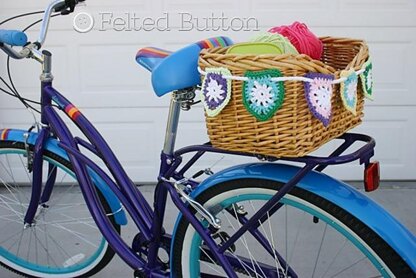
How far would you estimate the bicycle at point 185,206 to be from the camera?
4.58 ft

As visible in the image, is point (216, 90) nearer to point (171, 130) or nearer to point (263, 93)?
point (263, 93)

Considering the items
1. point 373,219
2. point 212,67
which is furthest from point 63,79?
point 373,219

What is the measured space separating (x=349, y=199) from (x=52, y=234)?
1975mm

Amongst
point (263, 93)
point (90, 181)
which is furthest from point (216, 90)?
point (90, 181)

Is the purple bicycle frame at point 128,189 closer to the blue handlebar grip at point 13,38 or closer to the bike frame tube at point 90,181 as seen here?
the bike frame tube at point 90,181

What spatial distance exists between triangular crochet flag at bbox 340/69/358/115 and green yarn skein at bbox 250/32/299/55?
0.55 ft

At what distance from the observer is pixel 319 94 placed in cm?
127

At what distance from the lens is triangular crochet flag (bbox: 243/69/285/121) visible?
4.22 feet

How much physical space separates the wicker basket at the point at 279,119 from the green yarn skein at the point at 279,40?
4.5 inches

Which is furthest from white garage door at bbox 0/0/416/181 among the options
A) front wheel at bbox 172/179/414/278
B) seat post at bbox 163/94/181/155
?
seat post at bbox 163/94/181/155

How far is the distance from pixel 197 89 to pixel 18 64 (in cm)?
230

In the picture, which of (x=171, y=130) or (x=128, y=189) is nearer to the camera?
(x=171, y=130)

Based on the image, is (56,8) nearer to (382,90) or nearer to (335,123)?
(335,123)

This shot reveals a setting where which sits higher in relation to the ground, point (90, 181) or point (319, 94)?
point (319, 94)
